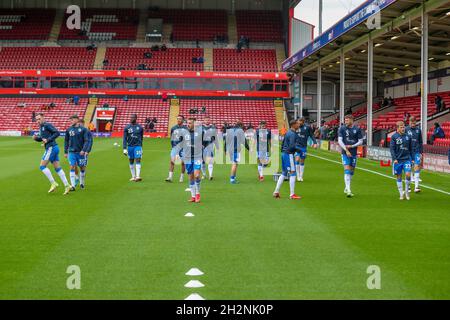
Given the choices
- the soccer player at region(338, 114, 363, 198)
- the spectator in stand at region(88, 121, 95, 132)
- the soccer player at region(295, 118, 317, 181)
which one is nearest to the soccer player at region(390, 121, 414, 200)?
the soccer player at region(338, 114, 363, 198)

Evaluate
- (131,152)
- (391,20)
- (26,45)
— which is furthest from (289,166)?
(26,45)

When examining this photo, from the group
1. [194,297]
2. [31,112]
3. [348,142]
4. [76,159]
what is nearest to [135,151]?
[76,159]

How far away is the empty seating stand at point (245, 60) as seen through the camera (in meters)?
72.5

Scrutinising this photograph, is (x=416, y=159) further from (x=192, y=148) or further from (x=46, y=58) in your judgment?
(x=46, y=58)

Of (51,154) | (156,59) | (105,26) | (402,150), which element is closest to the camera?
(402,150)

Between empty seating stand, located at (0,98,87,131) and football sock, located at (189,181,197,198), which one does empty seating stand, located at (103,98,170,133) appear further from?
Result: football sock, located at (189,181,197,198)

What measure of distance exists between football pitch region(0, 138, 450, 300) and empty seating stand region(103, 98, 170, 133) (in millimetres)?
46530

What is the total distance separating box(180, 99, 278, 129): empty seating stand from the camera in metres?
65.8

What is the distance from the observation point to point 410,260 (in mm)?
9016

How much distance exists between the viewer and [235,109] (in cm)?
6825

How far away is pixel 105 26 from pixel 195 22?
37.9 feet

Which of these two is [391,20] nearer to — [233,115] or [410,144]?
[410,144]

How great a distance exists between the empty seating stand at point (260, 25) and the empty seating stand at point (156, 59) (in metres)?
7.57

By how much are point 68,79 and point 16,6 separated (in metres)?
20.4
